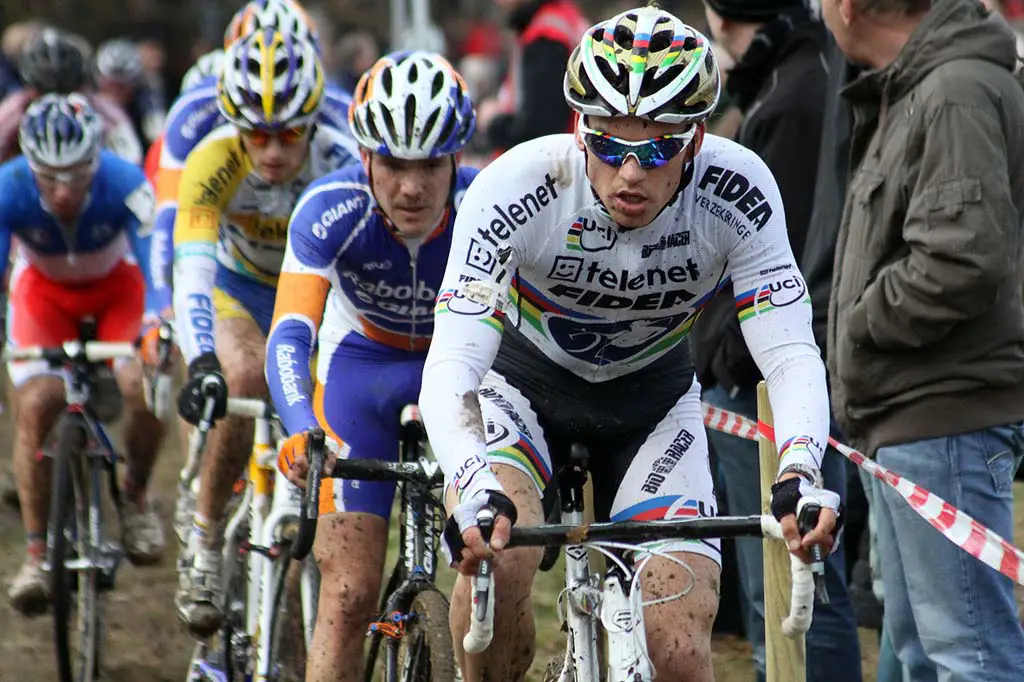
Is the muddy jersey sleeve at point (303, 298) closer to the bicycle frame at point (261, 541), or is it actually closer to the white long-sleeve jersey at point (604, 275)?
the bicycle frame at point (261, 541)

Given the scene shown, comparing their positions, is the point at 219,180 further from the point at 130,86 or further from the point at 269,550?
the point at 130,86

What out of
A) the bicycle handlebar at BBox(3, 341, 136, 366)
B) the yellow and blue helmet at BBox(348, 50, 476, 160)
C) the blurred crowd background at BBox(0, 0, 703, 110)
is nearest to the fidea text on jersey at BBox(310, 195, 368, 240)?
the yellow and blue helmet at BBox(348, 50, 476, 160)

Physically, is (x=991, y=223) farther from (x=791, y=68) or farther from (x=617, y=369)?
(x=791, y=68)

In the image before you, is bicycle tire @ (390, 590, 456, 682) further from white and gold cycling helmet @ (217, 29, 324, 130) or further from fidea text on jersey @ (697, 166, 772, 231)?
white and gold cycling helmet @ (217, 29, 324, 130)

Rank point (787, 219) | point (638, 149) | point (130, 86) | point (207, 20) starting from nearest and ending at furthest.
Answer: point (638, 149) < point (787, 219) < point (130, 86) < point (207, 20)

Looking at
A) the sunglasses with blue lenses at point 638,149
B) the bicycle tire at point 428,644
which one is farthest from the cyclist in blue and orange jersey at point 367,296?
the sunglasses with blue lenses at point 638,149

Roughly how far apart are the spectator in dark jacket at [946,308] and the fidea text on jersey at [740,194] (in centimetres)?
42

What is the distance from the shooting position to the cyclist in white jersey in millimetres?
3836

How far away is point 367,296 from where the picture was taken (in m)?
5.54

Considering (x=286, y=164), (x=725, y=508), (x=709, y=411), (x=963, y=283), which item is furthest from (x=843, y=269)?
(x=286, y=164)

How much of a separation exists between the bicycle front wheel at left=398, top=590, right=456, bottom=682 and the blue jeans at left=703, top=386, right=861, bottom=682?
53.8 inches

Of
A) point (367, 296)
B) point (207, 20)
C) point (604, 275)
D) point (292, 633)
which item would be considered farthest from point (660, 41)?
point (207, 20)

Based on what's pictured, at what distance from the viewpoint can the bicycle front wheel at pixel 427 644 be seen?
14.3 feet

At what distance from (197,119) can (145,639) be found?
101 inches
